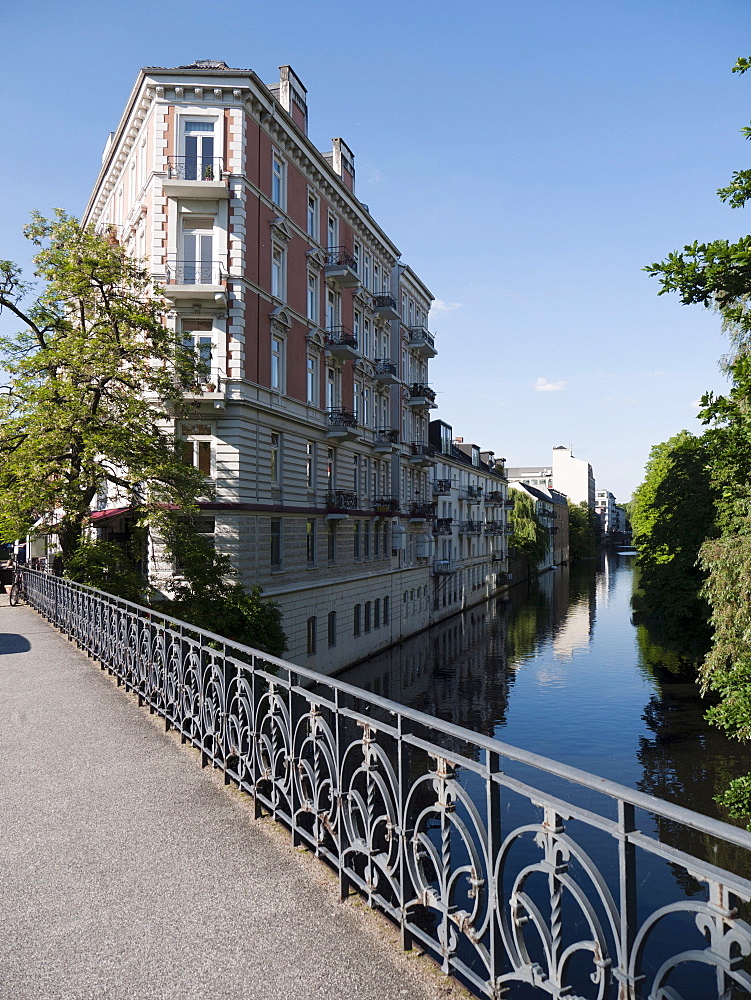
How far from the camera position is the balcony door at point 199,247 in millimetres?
22562

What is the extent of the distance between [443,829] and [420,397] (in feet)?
129

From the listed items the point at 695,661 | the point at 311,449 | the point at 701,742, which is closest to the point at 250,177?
the point at 311,449

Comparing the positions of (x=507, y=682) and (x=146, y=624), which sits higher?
(x=146, y=624)

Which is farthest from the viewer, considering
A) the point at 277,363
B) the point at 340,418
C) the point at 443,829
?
the point at 340,418

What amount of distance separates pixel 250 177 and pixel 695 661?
26.6m

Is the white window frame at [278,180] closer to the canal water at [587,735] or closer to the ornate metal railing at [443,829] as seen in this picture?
the canal water at [587,735]

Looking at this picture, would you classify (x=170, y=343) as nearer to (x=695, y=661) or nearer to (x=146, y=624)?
(x=146, y=624)

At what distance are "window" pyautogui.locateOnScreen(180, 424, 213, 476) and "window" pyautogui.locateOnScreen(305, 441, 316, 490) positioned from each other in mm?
5754

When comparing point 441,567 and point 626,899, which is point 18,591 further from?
point 441,567

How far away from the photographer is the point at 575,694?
2795 centimetres

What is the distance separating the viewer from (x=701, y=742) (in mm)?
21922

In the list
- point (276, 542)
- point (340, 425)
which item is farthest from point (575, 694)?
point (340, 425)

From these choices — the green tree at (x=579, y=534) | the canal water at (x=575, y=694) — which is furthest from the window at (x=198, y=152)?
the green tree at (x=579, y=534)

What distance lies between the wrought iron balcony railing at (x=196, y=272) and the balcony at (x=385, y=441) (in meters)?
14.3
